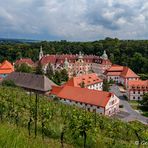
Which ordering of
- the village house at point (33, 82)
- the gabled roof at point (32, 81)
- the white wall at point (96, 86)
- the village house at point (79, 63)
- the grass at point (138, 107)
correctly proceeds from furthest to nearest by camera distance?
the village house at point (79, 63)
the white wall at point (96, 86)
the gabled roof at point (32, 81)
the village house at point (33, 82)
the grass at point (138, 107)

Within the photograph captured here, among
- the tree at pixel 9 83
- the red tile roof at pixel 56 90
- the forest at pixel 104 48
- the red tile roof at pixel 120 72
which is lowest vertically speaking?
the red tile roof at pixel 56 90

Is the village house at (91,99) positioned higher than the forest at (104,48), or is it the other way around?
the forest at (104,48)

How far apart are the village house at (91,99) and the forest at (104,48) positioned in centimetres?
3015

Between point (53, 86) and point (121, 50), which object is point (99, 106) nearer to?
point (53, 86)

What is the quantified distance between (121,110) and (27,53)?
50055 millimetres

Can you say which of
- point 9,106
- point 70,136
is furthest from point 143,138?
point 9,106

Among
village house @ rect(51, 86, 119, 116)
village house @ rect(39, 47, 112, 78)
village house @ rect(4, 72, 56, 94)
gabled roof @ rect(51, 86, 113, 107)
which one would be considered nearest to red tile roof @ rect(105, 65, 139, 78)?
village house @ rect(39, 47, 112, 78)

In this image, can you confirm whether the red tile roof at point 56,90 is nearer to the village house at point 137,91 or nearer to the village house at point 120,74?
the village house at point 137,91

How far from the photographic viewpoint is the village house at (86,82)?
39.7 m

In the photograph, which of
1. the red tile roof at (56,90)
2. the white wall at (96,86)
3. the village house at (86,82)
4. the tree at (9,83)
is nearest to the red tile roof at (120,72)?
the white wall at (96,86)

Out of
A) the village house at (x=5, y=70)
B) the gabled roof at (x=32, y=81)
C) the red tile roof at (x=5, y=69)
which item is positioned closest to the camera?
the gabled roof at (x=32, y=81)

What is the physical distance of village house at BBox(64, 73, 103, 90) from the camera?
39.7m

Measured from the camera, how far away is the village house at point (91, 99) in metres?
30.3

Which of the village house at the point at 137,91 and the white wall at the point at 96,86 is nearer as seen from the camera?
A: the village house at the point at 137,91
